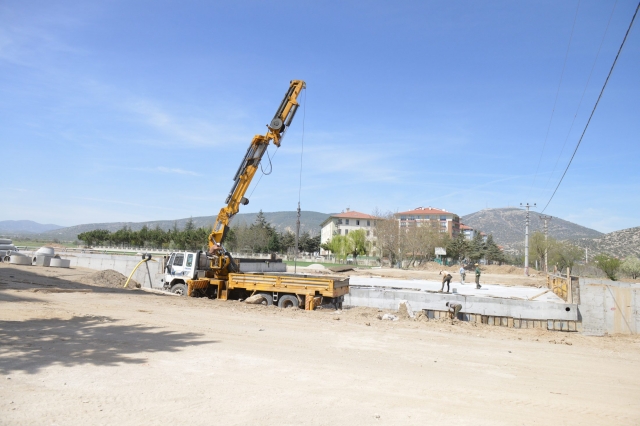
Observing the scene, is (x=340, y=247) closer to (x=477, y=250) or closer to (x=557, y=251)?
(x=477, y=250)

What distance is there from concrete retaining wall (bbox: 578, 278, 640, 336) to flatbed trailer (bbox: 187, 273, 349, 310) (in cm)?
1078

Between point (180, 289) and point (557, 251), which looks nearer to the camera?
point (180, 289)

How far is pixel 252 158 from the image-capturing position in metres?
20.2

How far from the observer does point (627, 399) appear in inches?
307

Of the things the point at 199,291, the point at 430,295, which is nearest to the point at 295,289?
the point at 199,291

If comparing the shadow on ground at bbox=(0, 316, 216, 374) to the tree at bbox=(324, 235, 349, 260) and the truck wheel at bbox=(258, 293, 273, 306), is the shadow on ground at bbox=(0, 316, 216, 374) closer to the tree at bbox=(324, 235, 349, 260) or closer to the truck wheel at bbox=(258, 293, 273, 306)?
the truck wheel at bbox=(258, 293, 273, 306)

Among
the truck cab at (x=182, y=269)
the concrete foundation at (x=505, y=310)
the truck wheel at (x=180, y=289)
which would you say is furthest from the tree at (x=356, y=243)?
the truck wheel at (x=180, y=289)

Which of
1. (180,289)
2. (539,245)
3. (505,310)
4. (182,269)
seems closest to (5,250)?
(182,269)

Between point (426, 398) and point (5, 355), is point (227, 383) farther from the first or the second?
point (5, 355)

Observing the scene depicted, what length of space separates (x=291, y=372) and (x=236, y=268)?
1270 cm

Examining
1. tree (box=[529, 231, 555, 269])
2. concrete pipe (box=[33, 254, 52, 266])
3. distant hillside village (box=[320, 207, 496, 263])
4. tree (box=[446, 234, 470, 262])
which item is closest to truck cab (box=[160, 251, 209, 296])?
concrete pipe (box=[33, 254, 52, 266])

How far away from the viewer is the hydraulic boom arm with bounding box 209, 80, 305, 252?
19812mm

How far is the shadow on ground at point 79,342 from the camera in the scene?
8531mm

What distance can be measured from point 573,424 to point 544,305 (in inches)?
577
